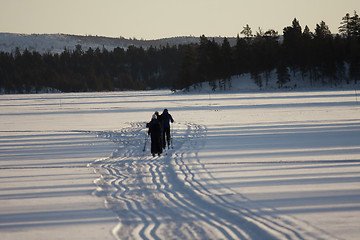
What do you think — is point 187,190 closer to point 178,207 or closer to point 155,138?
point 178,207

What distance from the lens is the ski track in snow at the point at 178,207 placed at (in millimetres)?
6941

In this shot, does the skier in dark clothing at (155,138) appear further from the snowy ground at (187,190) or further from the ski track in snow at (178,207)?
the ski track in snow at (178,207)

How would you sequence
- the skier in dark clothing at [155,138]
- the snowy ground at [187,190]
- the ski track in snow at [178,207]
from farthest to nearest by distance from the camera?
the skier in dark clothing at [155,138]
the snowy ground at [187,190]
the ski track in snow at [178,207]

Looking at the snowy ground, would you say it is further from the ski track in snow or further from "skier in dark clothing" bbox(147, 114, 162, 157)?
"skier in dark clothing" bbox(147, 114, 162, 157)

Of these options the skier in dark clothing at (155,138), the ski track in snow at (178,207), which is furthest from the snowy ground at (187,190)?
the skier in dark clothing at (155,138)

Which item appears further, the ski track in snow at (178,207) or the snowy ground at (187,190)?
the snowy ground at (187,190)

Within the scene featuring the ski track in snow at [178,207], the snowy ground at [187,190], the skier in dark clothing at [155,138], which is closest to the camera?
the ski track in snow at [178,207]

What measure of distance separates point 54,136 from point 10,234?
1658cm

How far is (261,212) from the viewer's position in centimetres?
804

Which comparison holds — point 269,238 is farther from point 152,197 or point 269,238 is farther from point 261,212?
point 152,197

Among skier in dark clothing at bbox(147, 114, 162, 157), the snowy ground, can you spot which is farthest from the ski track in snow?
skier in dark clothing at bbox(147, 114, 162, 157)

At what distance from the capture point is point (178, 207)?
8.48 m

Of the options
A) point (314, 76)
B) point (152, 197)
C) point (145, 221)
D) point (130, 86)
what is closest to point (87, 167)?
point (152, 197)

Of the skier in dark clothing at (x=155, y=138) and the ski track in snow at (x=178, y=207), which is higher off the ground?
the skier in dark clothing at (x=155, y=138)
